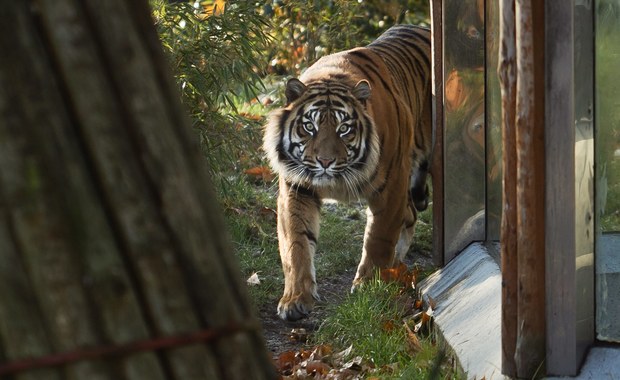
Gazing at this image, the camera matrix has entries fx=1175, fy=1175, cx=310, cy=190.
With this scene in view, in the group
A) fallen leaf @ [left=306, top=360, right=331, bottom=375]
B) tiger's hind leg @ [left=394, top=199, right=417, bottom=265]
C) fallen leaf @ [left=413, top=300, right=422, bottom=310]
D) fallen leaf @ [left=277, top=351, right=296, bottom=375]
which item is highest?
fallen leaf @ [left=306, top=360, right=331, bottom=375]

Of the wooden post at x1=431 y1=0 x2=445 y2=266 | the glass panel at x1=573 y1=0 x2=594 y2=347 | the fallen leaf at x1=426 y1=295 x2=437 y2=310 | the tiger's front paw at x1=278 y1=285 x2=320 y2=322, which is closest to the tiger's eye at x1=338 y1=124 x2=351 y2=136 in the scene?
the wooden post at x1=431 y1=0 x2=445 y2=266

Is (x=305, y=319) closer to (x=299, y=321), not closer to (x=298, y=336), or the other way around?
(x=299, y=321)

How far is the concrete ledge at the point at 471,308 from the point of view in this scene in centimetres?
411

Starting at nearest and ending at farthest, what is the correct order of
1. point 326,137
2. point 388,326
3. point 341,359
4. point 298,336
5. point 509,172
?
point 509,172, point 341,359, point 388,326, point 298,336, point 326,137

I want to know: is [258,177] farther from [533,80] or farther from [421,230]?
[533,80]

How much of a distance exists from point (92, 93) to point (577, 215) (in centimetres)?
237

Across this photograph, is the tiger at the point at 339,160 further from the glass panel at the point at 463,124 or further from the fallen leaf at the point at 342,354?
the fallen leaf at the point at 342,354

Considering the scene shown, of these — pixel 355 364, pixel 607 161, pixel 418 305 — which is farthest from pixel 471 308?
pixel 607 161

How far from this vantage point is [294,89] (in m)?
6.46

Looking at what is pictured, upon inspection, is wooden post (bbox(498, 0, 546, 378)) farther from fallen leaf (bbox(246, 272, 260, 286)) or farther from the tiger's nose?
fallen leaf (bbox(246, 272, 260, 286))

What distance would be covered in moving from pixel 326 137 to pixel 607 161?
2.58 metres

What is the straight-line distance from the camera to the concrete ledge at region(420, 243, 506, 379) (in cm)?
411

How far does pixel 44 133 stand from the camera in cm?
162

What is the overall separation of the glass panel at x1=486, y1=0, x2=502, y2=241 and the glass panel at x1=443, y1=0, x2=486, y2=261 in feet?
0.17
